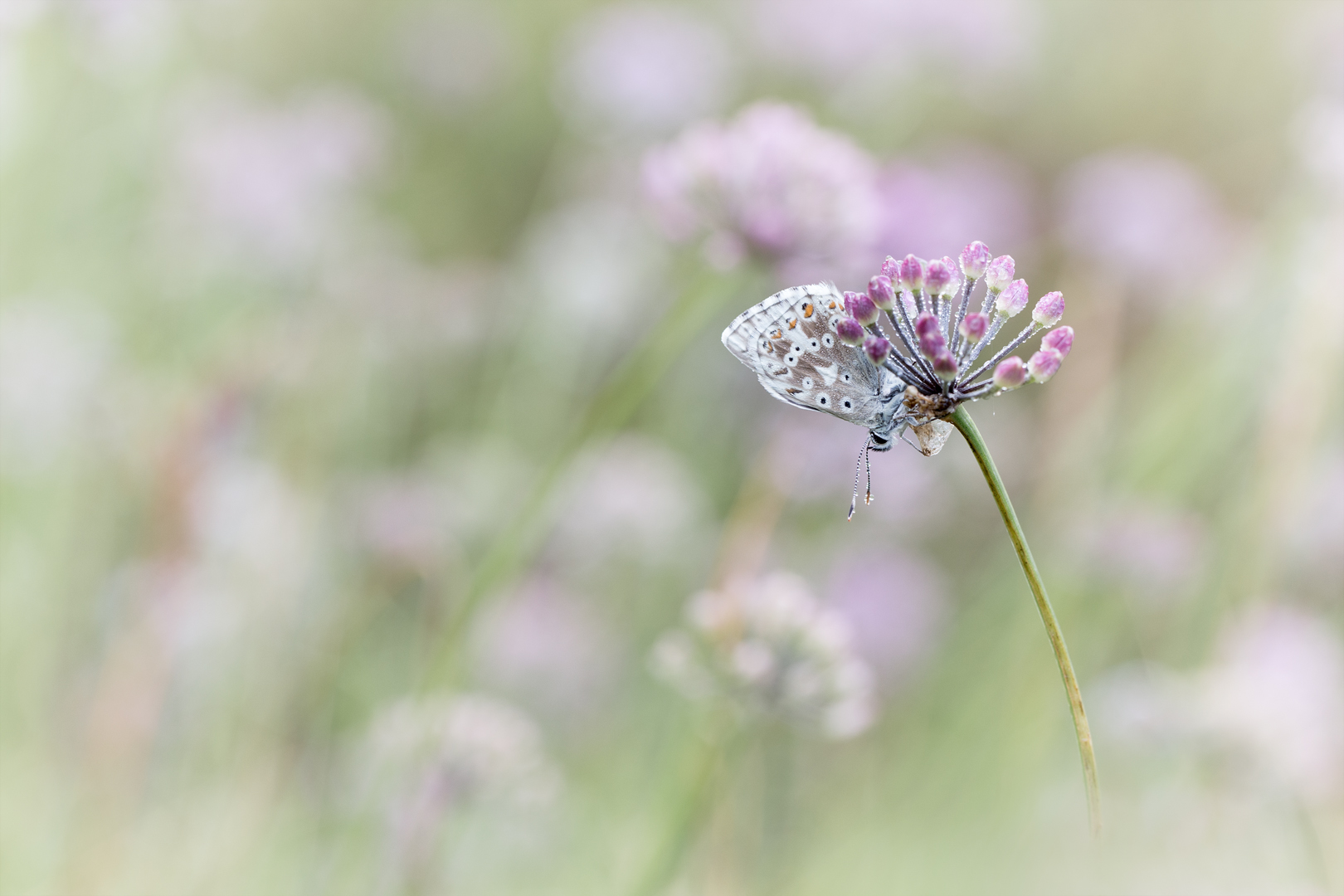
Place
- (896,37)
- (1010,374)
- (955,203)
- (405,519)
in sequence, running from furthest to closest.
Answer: (955,203), (896,37), (405,519), (1010,374)

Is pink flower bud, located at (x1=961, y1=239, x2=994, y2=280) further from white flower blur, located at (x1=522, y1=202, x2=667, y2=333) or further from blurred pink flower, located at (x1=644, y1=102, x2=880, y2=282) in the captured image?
white flower blur, located at (x1=522, y1=202, x2=667, y2=333)

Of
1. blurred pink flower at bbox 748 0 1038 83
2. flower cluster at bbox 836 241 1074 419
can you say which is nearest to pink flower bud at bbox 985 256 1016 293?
flower cluster at bbox 836 241 1074 419

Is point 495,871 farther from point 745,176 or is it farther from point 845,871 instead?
point 745,176

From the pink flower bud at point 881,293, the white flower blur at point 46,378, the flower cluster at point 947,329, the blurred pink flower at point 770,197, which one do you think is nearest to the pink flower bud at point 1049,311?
the flower cluster at point 947,329

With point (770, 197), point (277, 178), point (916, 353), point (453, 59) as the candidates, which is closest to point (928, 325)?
point (916, 353)

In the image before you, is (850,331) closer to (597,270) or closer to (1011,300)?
(1011,300)

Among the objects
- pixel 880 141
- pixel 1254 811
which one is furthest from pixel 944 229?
pixel 1254 811

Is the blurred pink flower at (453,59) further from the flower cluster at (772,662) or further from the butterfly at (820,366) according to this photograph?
the butterfly at (820,366)
